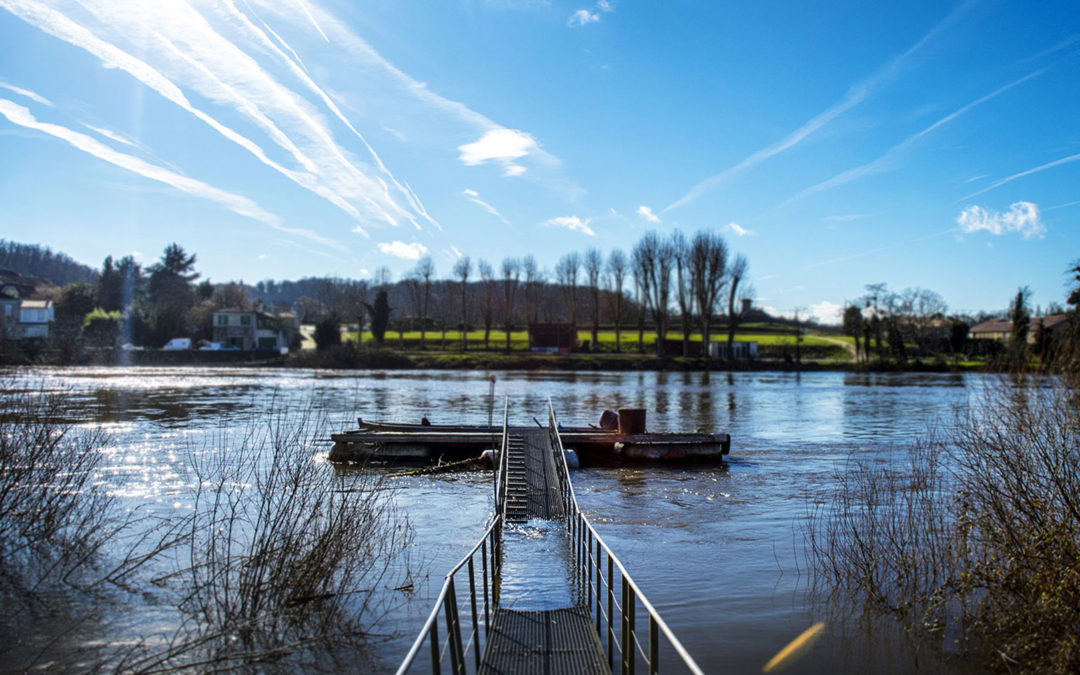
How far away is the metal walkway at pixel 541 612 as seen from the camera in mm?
6438

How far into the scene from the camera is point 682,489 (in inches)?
814

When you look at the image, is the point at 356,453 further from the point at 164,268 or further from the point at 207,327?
the point at 164,268

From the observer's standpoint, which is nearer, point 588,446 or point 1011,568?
point 1011,568

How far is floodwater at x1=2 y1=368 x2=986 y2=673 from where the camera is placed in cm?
1011

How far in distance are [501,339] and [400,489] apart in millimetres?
87022

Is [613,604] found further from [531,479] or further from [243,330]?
[243,330]

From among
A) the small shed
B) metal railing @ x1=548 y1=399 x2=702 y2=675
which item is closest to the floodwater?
metal railing @ x1=548 y1=399 x2=702 y2=675

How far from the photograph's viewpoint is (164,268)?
111 metres

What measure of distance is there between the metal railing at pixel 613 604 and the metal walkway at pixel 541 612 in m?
0.02

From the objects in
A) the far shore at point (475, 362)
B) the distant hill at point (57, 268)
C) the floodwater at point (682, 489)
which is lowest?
the floodwater at point (682, 489)

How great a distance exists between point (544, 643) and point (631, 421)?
17.8m

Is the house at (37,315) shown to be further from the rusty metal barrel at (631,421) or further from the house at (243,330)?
the rusty metal barrel at (631,421)

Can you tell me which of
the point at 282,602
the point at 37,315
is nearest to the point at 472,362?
the point at 37,315

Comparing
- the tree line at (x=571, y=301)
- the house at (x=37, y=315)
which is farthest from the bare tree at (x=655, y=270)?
the house at (x=37, y=315)
